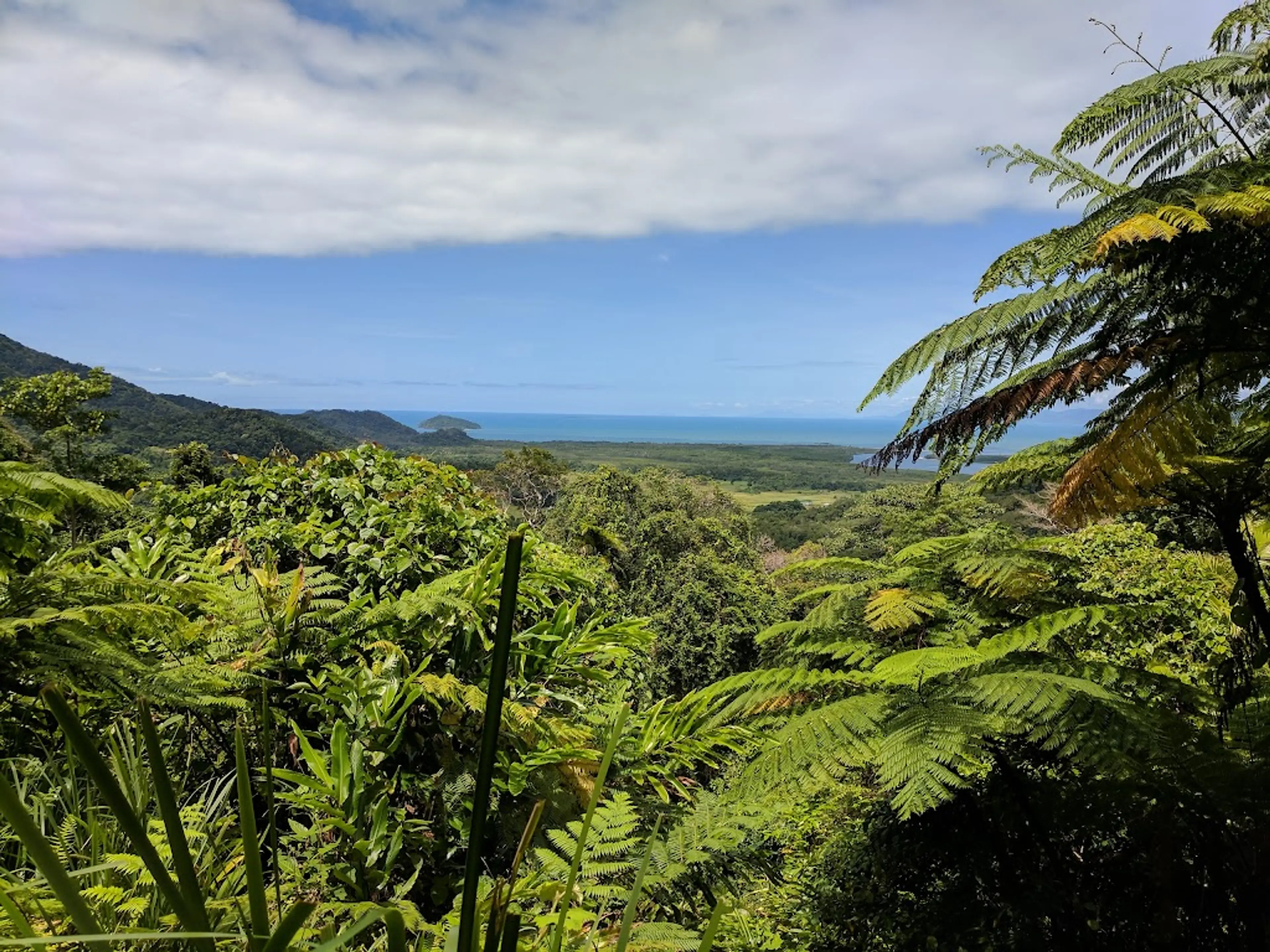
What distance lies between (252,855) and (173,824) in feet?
0.27

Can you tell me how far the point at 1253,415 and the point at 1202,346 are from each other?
985 millimetres

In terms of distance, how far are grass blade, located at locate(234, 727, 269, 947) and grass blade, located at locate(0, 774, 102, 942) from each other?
107 mm

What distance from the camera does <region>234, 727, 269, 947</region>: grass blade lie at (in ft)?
1.92

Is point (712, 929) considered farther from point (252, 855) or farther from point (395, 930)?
point (252, 855)

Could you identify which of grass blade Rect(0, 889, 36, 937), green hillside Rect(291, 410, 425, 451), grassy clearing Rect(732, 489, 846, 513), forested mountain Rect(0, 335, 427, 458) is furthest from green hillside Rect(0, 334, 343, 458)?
grass blade Rect(0, 889, 36, 937)

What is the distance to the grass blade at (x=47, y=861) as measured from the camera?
471mm

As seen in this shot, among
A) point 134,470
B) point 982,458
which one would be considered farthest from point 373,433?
point 982,458

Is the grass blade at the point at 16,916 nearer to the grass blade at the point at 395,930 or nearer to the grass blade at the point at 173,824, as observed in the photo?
the grass blade at the point at 173,824

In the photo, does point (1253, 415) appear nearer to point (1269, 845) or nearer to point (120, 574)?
point (1269, 845)

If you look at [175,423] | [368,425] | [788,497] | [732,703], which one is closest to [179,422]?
[175,423]

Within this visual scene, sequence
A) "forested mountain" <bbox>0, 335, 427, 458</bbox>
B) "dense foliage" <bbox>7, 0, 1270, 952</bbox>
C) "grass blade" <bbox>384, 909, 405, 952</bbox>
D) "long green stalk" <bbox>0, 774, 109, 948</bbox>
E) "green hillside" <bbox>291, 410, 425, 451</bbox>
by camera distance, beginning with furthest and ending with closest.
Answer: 1. "green hillside" <bbox>291, 410, 425, 451</bbox>
2. "forested mountain" <bbox>0, 335, 427, 458</bbox>
3. "dense foliage" <bbox>7, 0, 1270, 952</bbox>
4. "grass blade" <bbox>384, 909, 405, 952</bbox>
5. "long green stalk" <bbox>0, 774, 109, 948</bbox>

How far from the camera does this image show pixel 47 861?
1.65ft

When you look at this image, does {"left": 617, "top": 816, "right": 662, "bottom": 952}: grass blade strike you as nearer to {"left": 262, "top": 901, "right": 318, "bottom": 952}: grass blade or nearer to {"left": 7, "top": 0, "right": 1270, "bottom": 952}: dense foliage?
{"left": 7, "top": 0, "right": 1270, "bottom": 952}: dense foliage

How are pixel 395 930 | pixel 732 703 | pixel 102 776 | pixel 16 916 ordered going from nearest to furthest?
pixel 102 776, pixel 395 930, pixel 16 916, pixel 732 703
